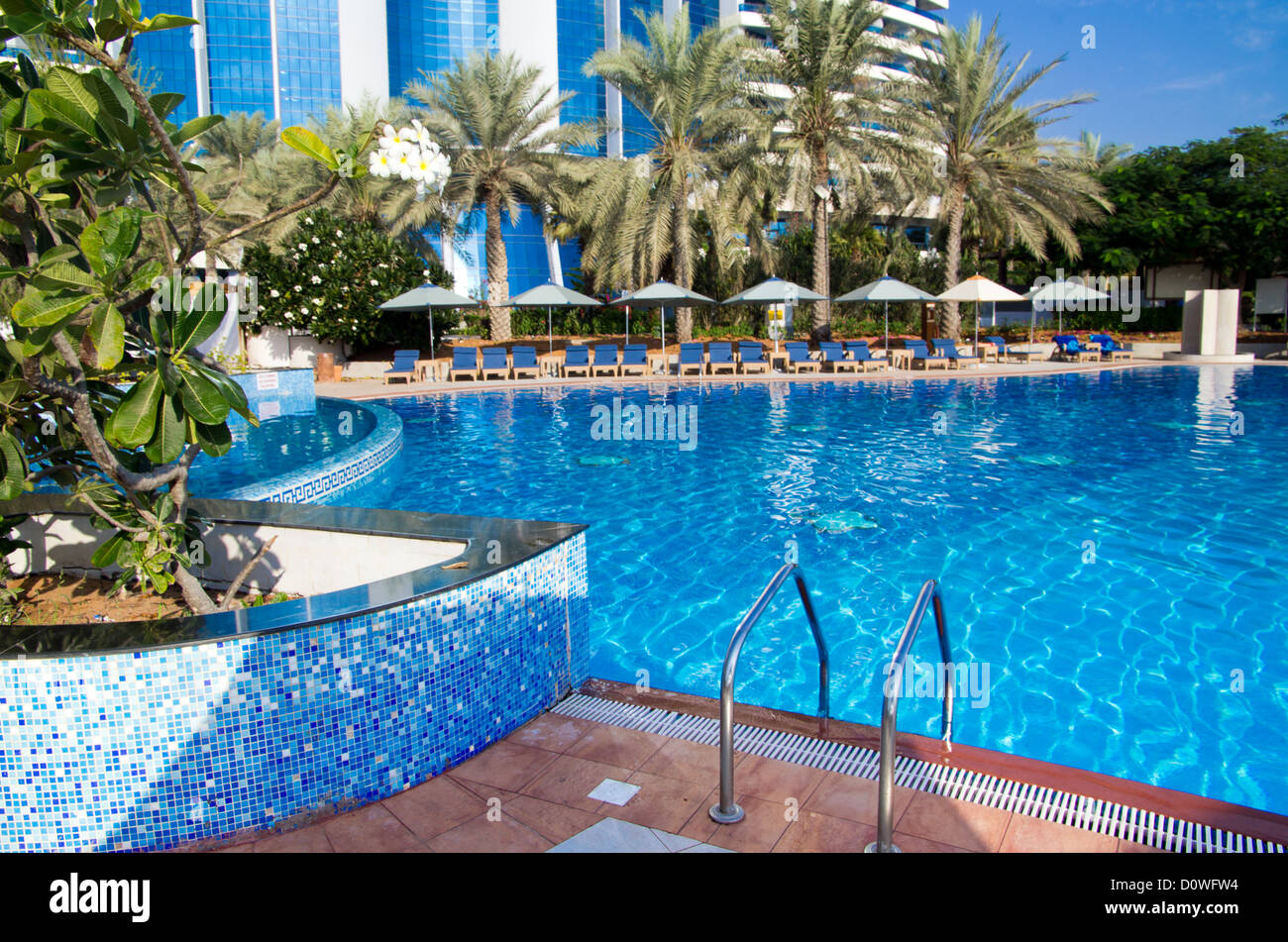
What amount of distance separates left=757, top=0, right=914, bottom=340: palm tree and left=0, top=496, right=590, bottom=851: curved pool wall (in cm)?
2206

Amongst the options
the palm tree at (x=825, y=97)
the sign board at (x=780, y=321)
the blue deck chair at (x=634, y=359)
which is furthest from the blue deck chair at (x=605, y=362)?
the palm tree at (x=825, y=97)

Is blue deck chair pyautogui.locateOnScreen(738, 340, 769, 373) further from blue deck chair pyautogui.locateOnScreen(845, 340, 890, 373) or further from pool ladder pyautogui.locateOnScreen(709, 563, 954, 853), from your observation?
pool ladder pyautogui.locateOnScreen(709, 563, 954, 853)

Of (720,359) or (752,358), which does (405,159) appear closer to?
(720,359)

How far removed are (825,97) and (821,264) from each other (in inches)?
175

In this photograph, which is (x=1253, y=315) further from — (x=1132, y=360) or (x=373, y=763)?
(x=373, y=763)

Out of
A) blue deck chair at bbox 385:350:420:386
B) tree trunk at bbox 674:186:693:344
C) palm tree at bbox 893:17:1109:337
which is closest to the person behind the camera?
blue deck chair at bbox 385:350:420:386

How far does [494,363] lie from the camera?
2241 cm

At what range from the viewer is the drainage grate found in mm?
2906

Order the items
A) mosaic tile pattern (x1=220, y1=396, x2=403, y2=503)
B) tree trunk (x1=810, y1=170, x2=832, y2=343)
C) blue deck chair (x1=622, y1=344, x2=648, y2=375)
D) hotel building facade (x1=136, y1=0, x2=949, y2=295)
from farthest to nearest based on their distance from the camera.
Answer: hotel building facade (x1=136, y1=0, x2=949, y2=295) < tree trunk (x1=810, y1=170, x2=832, y2=343) < blue deck chair (x1=622, y1=344, x2=648, y2=375) < mosaic tile pattern (x1=220, y1=396, x2=403, y2=503)

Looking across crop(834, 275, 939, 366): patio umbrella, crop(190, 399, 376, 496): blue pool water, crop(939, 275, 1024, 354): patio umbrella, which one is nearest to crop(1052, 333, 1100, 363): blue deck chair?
crop(939, 275, 1024, 354): patio umbrella

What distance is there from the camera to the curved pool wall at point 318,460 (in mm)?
7711

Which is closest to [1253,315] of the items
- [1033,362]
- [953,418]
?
[1033,362]

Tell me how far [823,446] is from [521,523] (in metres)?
8.44

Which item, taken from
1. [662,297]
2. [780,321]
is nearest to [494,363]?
[662,297]
